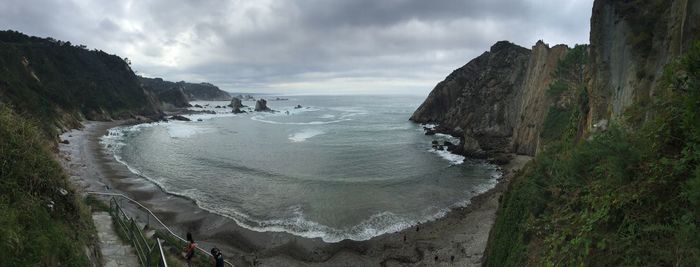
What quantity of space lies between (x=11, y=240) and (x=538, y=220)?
11.5 m

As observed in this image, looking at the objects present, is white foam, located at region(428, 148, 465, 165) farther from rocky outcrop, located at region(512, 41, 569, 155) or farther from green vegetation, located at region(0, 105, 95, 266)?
green vegetation, located at region(0, 105, 95, 266)

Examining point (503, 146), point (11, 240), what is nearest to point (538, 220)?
point (11, 240)

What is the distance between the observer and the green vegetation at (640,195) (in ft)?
18.4

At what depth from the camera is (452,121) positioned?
7325 centimetres

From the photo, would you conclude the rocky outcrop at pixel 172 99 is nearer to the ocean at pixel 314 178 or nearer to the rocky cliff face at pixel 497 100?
the ocean at pixel 314 178

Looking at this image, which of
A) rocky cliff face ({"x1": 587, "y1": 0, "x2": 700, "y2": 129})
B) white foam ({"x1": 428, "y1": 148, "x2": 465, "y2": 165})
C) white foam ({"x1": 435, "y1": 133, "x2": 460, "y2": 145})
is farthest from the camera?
white foam ({"x1": 435, "y1": 133, "x2": 460, "y2": 145})

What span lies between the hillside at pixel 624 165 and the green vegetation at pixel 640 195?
0.02 m

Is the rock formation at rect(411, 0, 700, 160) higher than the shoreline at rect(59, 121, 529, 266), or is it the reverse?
the rock formation at rect(411, 0, 700, 160)

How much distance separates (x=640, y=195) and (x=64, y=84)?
10135 centimetres

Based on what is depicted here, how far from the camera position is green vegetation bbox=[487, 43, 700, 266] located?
5.59m

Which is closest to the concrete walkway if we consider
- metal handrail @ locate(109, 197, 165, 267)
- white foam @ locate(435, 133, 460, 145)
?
metal handrail @ locate(109, 197, 165, 267)

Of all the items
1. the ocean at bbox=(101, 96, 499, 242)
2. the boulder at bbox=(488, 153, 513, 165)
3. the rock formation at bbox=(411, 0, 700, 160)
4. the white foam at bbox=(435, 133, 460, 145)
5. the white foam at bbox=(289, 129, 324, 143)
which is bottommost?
the ocean at bbox=(101, 96, 499, 242)

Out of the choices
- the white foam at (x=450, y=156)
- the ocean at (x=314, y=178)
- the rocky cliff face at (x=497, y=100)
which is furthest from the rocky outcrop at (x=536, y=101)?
the ocean at (x=314, y=178)

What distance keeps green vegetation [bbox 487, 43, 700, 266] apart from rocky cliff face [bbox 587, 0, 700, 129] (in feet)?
11.5
